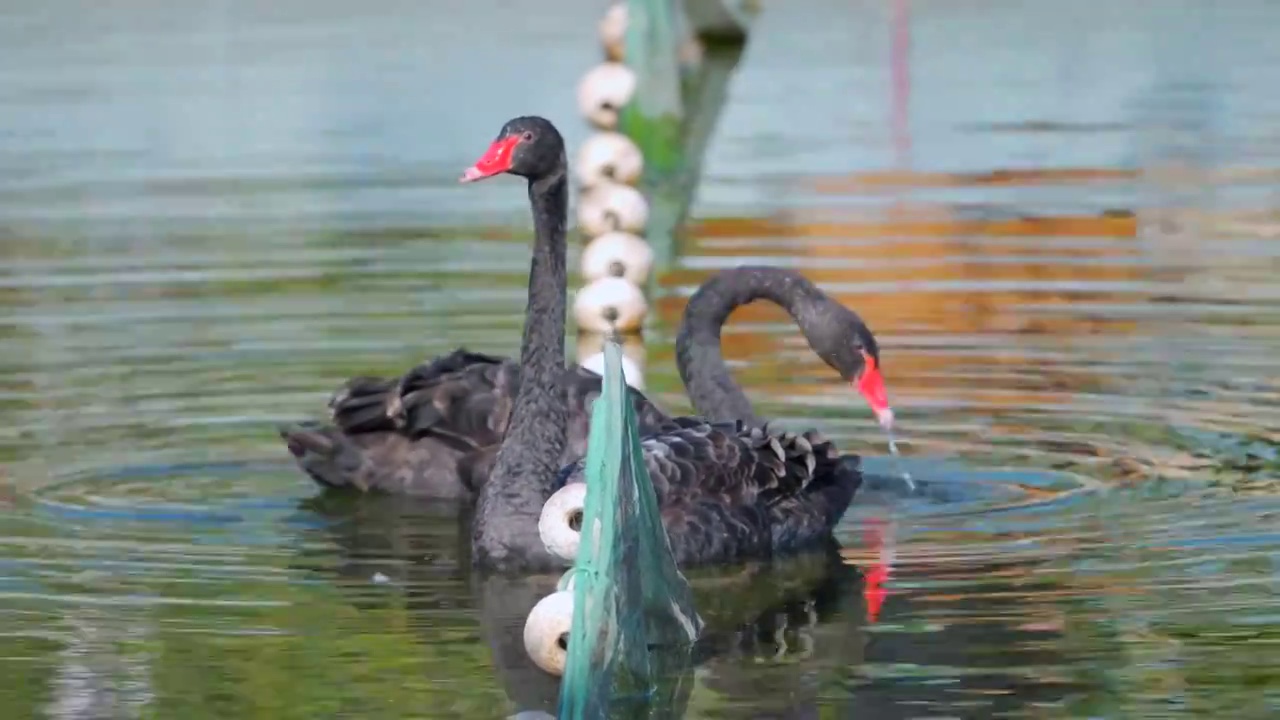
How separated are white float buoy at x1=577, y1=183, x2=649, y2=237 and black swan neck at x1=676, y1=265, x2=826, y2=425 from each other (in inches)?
120

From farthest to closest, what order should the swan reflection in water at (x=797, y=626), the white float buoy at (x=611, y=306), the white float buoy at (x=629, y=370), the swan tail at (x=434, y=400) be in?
the white float buoy at (x=611, y=306)
the white float buoy at (x=629, y=370)
the swan tail at (x=434, y=400)
the swan reflection in water at (x=797, y=626)

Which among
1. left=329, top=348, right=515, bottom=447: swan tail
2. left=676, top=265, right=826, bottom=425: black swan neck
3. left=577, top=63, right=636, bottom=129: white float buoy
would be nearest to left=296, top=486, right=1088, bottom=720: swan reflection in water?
left=329, top=348, right=515, bottom=447: swan tail

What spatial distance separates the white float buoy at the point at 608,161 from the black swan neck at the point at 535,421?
5274 mm

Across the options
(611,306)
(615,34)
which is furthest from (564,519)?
(615,34)

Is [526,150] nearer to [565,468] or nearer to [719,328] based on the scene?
[565,468]

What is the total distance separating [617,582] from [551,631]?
27cm

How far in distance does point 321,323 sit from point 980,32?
41.8 ft

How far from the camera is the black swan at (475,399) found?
9.95 meters

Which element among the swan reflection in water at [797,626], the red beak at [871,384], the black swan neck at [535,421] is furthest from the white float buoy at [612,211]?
the black swan neck at [535,421]

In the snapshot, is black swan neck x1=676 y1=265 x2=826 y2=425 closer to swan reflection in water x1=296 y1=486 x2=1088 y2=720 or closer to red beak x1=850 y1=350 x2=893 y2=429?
red beak x1=850 y1=350 x2=893 y2=429

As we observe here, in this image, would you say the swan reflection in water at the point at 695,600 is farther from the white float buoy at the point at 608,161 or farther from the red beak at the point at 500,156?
the white float buoy at the point at 608,161

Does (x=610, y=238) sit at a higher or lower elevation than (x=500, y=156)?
lower

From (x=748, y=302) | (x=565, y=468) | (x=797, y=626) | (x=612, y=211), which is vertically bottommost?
(x=797, y=626)

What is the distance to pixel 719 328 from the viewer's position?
33.7ft
